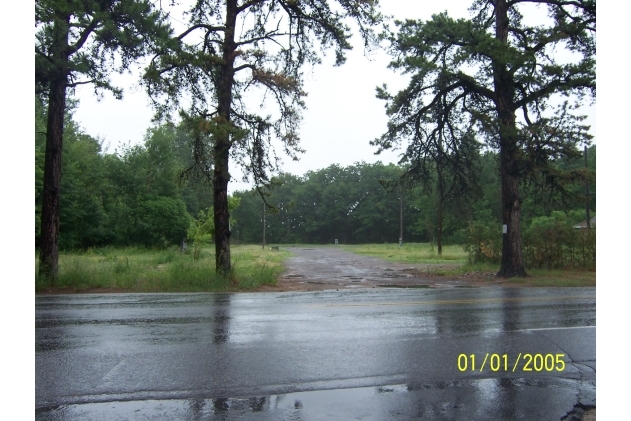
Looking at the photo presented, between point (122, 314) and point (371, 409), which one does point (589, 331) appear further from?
point (122, 314)

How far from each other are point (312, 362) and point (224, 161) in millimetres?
10990

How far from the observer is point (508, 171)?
62.9 ft

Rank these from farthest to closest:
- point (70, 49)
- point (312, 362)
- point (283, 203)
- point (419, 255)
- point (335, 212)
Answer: point (335, 212), point (283, 203), point (419, 255), point (70, 49), point (312, 362)

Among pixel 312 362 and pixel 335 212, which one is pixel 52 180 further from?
pixel 335 212

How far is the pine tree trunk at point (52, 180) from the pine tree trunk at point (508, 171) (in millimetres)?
14519

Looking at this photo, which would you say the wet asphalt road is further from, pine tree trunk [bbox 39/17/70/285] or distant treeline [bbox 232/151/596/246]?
distant treeline [bbox 232/151/596/246]

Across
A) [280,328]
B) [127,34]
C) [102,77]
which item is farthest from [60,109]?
[280,328]
